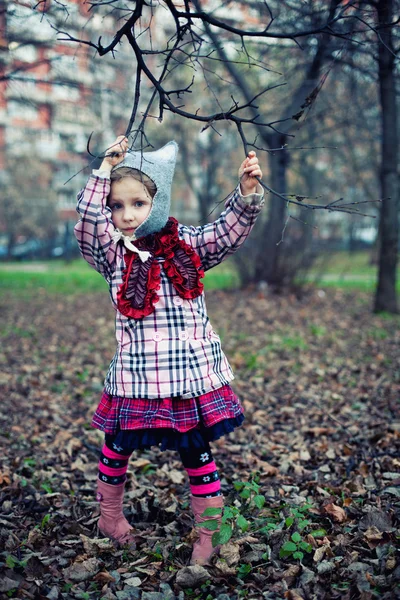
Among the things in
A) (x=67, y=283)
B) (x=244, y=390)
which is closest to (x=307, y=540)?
(x=244, y=390)

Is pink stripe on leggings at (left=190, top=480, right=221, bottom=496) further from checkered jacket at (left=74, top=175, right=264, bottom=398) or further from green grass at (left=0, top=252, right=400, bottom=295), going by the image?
green grass at (left=0, top=252, right=400, bottom=295)

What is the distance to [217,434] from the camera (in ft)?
8.27

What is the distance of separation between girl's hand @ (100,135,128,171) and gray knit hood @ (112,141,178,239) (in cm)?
2

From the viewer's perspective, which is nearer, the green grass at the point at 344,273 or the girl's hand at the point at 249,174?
the girl's hand at the point at 249,174

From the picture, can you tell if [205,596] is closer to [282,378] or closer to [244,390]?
[244,390]

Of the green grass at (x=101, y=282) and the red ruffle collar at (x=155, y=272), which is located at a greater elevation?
the red ruffle collar at (x=155, y=272)

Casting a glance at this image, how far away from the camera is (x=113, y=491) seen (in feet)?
9.07

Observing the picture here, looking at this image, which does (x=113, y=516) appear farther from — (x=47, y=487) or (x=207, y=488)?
(x=47, y=487)

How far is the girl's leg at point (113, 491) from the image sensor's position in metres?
Result: 2.71

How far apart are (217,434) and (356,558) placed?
79 cm

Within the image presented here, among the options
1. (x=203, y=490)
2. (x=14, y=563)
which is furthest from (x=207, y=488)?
(x=14, y=563)

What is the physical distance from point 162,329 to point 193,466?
62 cm

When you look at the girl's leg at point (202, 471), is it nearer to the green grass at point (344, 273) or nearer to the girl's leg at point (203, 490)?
the girl's leg at point (203, 490)

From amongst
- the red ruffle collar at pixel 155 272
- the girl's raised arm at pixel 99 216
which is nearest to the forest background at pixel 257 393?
the girl's raised arm at pixel 99 216
